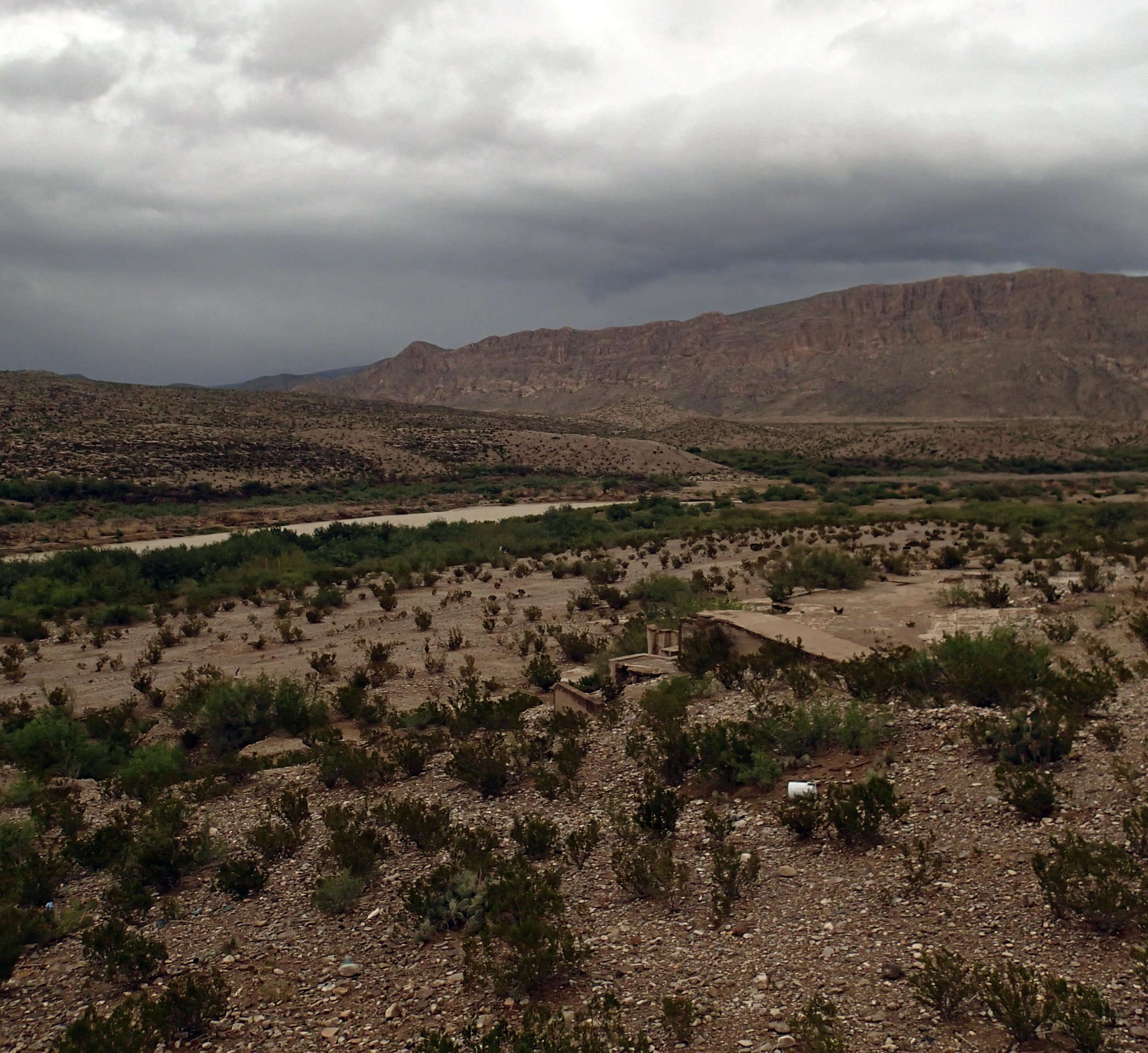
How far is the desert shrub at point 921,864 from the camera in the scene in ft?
22.6

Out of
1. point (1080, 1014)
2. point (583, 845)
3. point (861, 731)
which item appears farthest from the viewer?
point (861, 731)

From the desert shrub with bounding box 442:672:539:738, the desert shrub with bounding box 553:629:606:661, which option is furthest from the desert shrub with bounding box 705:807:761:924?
the desert shrub with bounding box 553:629:606:661

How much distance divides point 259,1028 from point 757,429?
123756 mm

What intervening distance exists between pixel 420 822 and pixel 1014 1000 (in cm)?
558

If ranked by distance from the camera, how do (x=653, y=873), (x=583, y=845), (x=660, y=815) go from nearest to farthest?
(x=653, y=873), (x=583, y=845), (x=660, y=815)

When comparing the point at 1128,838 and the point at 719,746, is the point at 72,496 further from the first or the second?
the point at 1128,838

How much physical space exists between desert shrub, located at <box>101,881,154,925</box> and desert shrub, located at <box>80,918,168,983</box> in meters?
0.45

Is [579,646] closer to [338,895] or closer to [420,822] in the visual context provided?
[420,822]

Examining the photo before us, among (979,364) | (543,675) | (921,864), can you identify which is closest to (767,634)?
(543,675)

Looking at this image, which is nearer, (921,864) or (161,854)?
(921,864)

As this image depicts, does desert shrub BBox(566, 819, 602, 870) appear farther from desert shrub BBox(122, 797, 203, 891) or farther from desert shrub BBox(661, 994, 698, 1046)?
desert shrub BBox(122, 797, 203, 891)

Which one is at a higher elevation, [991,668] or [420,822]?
[991,668]

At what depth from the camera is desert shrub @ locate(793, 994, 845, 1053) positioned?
511 centimetres

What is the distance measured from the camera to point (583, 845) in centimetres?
840
